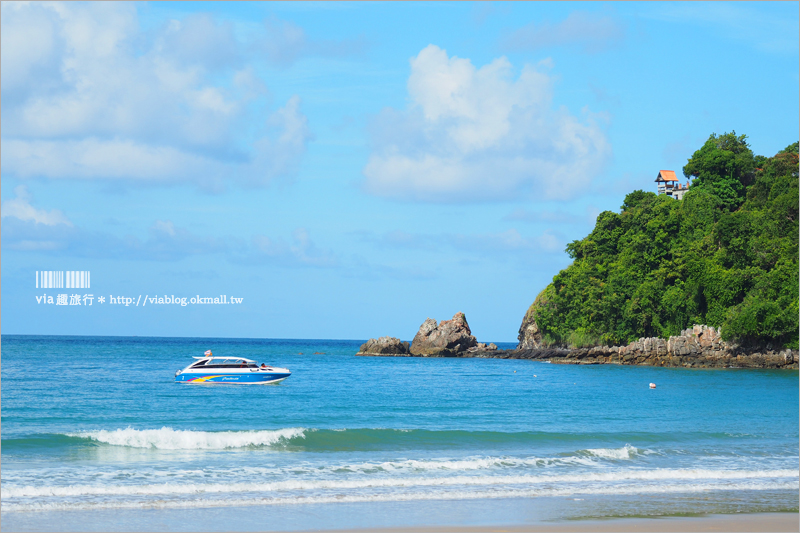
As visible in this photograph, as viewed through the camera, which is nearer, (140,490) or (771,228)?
(140,490)

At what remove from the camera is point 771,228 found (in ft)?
Result: 205

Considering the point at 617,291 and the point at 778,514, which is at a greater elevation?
the point at 617,291

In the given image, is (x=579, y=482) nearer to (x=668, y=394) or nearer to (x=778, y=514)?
(x=778, y=514)

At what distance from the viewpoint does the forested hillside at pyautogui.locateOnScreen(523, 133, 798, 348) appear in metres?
61.1

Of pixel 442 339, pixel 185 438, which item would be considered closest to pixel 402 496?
pixel 185 438

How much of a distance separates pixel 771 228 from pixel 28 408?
63.9 m

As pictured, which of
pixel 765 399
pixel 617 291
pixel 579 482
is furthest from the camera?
pixel 617 291

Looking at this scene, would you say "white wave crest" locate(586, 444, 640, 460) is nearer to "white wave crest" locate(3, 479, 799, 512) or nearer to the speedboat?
"white wave crest" locate(3, 479, 799, 512)

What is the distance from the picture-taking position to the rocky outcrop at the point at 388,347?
339ft

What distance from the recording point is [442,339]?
101000 millimetres

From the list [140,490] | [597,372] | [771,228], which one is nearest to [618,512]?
[140,490]

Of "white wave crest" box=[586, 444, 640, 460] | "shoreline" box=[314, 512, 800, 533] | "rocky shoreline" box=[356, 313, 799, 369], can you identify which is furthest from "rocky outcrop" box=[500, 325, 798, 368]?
"shoreline" box=[314, 512, 800, 533]

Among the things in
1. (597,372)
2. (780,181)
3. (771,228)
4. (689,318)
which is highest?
(780,181)

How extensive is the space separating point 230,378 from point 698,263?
163 ft
